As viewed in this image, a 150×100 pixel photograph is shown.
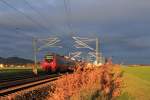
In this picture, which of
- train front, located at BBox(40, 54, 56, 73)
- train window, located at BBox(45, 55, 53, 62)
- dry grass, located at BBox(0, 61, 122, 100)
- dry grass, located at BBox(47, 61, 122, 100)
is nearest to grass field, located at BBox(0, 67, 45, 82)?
train front, located at BBox(40, 54, 56, 73)

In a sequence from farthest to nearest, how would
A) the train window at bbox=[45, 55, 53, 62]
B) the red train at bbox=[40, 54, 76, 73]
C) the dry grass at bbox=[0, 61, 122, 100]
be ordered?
the train window at bbox=[45, 55, 53, 62]
the red train at bbox=[40, 54, 76, 73]
the dry grass at bbox=[0, 61, 122, 100]

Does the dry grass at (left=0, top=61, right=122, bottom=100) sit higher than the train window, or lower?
lower

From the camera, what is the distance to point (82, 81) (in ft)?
93.6

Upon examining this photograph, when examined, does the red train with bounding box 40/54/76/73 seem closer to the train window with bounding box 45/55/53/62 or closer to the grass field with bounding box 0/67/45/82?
the train window with bounding box 45/55/53/62

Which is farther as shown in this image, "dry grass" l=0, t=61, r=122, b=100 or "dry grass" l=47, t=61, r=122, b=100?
"dry grass" l=47, t=61, r=122, b=100

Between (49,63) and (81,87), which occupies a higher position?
(49,63)

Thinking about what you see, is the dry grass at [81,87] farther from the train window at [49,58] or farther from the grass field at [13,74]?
the train window at [49,58]

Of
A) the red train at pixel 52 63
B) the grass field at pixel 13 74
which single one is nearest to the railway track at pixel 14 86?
the grass field at pixel 13 74

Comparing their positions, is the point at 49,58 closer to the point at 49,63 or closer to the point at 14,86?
the point at 49,63

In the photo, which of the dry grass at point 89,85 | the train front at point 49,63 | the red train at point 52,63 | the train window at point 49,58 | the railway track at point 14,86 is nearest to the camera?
the dry grass at point 89,85

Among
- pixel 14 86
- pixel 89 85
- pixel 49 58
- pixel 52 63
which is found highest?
pixel 49 58

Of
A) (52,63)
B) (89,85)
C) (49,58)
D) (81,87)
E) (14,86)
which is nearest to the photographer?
(81,87)

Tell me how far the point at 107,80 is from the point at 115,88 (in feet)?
4.05

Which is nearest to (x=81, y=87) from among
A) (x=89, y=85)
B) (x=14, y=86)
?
(x=89, y=85)
